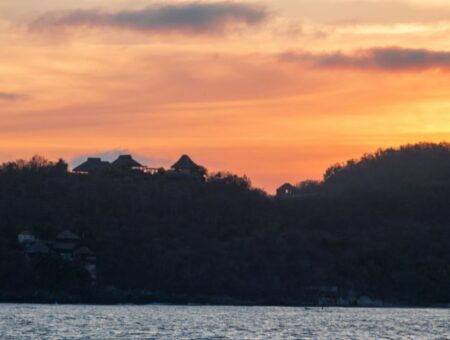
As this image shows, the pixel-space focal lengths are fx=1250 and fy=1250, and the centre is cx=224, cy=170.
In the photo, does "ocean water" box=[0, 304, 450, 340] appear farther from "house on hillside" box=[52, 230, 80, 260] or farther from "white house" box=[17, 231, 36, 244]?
"white house" box=[17, 231, 36, 244]

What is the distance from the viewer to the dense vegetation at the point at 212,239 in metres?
152

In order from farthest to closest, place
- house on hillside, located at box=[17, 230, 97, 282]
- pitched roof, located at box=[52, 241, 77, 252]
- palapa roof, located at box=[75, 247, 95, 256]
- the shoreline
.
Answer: pitched roof, located at box=[52, 241, 77, 252] < palapa roof, located at box=[75, 247, 95, 256] < house on hillside, located at box=[17, 230, 97, 282] < the shoreline

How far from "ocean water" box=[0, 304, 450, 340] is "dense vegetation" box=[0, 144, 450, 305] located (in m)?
42.0

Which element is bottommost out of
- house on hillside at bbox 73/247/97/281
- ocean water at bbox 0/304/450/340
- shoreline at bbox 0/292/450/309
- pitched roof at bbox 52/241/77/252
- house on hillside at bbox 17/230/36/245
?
ocean water at bbox 0/304/450/340

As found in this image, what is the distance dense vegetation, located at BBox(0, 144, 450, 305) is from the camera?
152500 millimetres

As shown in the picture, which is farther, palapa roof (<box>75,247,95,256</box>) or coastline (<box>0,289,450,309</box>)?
palapa roof (<box>75,247,95,256</box>)

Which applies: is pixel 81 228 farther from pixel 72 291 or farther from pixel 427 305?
pixel 427 305

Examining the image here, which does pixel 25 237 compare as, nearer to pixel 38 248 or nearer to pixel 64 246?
pixel 38 248

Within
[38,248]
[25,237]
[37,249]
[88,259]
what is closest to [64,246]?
[38,248]

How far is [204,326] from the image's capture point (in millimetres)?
86250

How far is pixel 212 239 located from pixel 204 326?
8826 centimetres

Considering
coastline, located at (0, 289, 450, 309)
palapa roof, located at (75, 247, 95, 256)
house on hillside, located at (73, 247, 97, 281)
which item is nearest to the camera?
coastline, located at (0, 289, 450, 309)

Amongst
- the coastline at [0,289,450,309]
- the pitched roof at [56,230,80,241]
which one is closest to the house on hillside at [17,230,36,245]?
the pitched roof at [56,230,80,241]

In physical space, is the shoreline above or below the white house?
below
